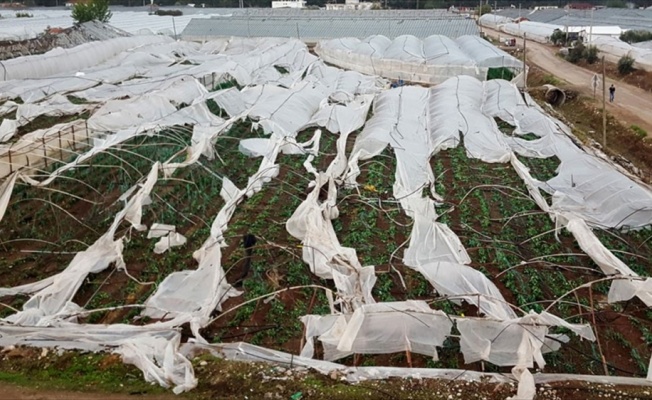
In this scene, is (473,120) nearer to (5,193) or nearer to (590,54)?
(5,193)

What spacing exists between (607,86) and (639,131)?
7.86 m

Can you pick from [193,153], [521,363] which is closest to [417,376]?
[521,363]

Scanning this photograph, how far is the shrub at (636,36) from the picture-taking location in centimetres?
3108

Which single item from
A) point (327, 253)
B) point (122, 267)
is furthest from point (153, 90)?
point (327, 253)

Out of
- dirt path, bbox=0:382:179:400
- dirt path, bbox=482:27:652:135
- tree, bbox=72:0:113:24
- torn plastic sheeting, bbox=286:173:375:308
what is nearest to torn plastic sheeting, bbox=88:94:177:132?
torn plastic sheeting, bbox=286:173:375:308

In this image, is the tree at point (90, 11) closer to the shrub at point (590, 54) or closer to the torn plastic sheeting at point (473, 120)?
the torn plastic sheeting at point (473, 120)

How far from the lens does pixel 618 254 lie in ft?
27.9

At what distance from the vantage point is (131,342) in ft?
19.5

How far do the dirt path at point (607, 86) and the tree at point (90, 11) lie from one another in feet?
86.1

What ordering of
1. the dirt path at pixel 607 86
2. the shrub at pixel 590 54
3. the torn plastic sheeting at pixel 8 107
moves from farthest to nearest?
the shrub at pixel 590 54, the dirt path at pixel 607 86, the torn plastic sheeting at pixel 8 107

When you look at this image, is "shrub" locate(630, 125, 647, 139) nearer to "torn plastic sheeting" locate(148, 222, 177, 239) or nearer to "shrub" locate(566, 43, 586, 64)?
"torn plastic sheeting" locate(148, 222, 177, 239)

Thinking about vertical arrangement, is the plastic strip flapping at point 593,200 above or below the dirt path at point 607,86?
below

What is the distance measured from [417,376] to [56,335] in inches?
155

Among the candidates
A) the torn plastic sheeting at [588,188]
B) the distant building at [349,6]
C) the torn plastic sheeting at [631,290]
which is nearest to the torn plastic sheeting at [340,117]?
the torn plastic sheeting at [588,188]
